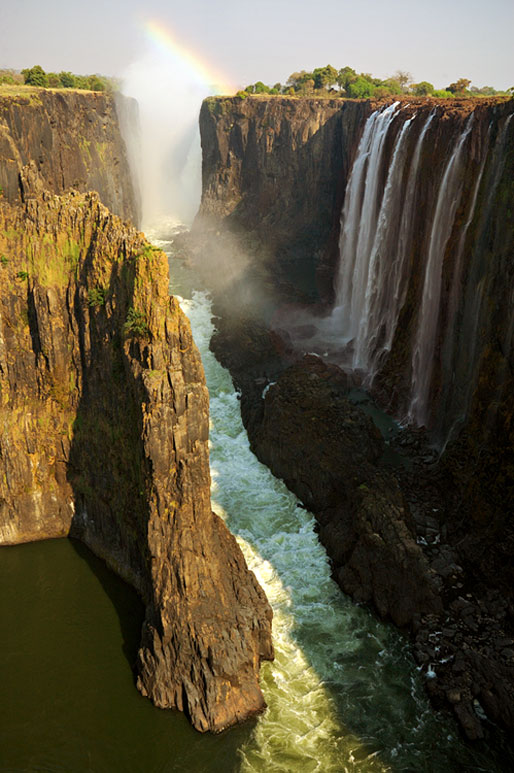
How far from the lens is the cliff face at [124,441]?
21.3 metres

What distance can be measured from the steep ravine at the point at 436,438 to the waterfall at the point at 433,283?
0.42m

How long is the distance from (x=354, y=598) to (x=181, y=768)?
10271 millimetres

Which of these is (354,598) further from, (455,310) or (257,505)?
(455,310)

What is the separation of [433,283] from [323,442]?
40.4 feet

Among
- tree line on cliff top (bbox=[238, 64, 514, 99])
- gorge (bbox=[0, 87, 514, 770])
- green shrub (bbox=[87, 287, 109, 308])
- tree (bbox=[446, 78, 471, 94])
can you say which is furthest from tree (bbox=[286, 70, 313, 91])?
green shrub (bbox=[87, 287, 109, 308])

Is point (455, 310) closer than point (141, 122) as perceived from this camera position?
Yes

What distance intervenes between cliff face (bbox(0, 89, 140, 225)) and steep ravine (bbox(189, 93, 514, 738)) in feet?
57.6

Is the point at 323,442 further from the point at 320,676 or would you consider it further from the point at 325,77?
the point at 325,77

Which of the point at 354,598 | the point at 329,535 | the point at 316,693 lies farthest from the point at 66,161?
the point at 316,693

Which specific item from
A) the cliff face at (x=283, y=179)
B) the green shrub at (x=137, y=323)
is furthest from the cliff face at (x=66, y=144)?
the green shrub at (x=137, y=323)

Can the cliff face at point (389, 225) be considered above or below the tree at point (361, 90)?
below

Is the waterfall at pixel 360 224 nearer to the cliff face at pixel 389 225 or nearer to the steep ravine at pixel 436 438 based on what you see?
the cliff face at pixel 389 225

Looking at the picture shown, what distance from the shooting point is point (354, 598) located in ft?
85.9

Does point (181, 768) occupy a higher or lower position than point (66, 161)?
lower
